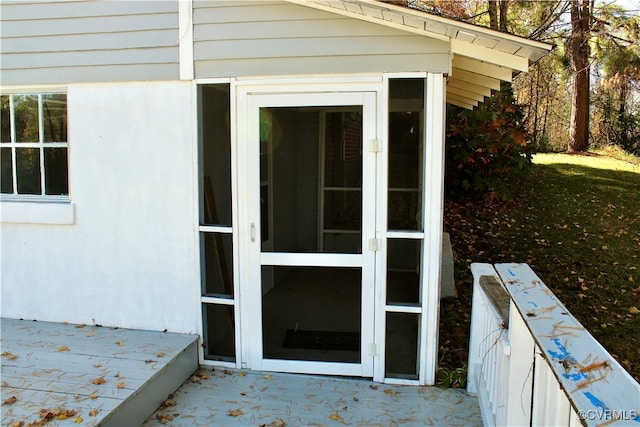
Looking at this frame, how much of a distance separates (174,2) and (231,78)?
70 cm

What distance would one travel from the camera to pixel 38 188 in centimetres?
410

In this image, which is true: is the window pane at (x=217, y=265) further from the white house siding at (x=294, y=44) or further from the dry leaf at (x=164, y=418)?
the white house siding at (x=294, y=44)

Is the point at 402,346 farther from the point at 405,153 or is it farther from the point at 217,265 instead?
the point at 217,265

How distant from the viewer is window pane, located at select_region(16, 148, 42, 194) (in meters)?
4.09

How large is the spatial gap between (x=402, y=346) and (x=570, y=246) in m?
4.04

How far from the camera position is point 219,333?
3.82 meters

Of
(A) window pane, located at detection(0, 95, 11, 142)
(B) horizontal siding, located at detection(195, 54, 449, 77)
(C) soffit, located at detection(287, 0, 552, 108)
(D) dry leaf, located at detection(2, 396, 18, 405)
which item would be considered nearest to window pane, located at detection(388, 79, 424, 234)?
(B) horizontal siding, located at detection(195, 54, 449, 77)

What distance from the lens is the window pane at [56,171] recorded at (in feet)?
13.1

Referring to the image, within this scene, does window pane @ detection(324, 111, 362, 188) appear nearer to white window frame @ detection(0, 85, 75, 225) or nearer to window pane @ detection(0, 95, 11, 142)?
white window frame @ detection(0, 85, 75, 225)

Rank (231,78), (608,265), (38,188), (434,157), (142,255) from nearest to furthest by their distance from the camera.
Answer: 1. (434,157)
2. (231,78)
3. (142,255)
4. (38,188)
5. (608,265)

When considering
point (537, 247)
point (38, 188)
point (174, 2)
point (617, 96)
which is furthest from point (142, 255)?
point (617, 96)

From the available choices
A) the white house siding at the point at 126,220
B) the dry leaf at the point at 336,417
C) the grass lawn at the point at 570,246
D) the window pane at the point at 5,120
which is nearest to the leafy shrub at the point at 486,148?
the grass lawn at the point at 570,246

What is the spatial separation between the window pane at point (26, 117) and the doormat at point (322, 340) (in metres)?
2.63

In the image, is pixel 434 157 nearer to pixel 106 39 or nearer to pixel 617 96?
pixel 106 39
